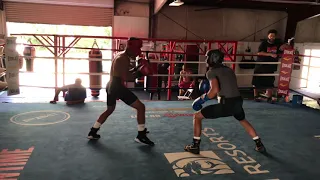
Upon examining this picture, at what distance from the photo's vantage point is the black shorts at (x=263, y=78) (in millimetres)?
5184

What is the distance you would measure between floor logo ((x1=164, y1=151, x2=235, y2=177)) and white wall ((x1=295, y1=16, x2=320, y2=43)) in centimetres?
1001

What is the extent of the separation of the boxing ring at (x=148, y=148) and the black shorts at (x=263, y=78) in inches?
42.7

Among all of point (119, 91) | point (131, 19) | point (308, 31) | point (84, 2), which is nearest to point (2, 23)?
point (84, 2)

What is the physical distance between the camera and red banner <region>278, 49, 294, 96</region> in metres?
5.02

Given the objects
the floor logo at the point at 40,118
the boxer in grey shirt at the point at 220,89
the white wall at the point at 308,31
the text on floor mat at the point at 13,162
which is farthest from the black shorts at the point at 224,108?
the white wall at the point at 308,31

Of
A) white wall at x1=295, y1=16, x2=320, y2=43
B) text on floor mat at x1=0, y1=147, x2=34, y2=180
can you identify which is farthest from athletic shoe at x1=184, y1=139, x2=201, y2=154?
white wall at x1=295, y1=16, x2=320, y2=43

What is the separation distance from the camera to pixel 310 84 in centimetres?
1152

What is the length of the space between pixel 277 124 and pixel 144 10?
7.03 metres

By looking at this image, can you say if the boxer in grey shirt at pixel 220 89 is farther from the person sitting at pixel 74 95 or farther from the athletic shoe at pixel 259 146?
the person sitting at pixel 74 95

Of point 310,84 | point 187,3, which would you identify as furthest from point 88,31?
point 310,84

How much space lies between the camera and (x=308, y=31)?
36.3 ft

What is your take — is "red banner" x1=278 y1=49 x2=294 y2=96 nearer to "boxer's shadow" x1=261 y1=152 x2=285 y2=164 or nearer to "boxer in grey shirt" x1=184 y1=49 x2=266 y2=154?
"boxer's shadow" x1=261 y1=152 x2=285 y2=164

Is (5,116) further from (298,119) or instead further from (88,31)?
(88,31)

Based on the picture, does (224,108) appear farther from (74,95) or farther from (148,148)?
(74,95)
